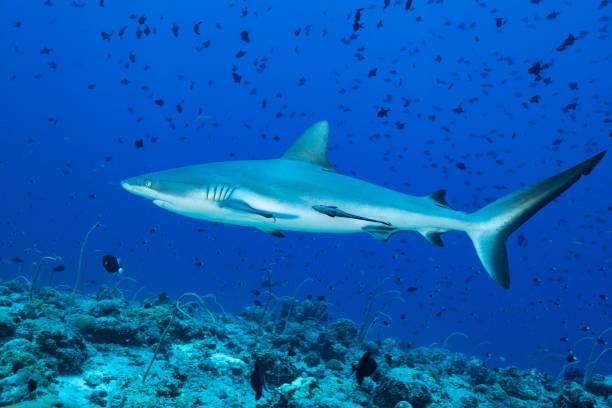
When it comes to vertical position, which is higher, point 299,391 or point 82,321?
point 299,391

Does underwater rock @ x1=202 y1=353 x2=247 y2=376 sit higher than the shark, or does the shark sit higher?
the shark

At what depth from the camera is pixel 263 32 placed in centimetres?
6794

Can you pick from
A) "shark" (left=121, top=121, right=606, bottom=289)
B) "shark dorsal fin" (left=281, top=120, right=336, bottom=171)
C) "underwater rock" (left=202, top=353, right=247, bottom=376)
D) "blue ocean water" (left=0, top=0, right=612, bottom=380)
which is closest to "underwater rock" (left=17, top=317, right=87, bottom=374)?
"underwater rock" (left=202, top=353, right=247, bottom=376)

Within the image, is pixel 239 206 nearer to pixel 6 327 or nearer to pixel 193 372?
pixel 193 372

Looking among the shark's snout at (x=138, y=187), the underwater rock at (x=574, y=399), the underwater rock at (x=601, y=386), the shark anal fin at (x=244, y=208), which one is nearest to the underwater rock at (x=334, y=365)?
the underwater rock at (x=574, y=399)

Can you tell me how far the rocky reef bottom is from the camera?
3746mm

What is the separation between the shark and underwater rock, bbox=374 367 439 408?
210 centimetres

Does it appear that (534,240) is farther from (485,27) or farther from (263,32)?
(263,32)

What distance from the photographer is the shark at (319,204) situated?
11.5ft

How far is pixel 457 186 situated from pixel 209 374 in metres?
103

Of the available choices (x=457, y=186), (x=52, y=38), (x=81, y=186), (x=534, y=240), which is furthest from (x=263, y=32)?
(x=534, y=240)

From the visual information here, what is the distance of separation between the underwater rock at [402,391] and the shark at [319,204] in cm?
210

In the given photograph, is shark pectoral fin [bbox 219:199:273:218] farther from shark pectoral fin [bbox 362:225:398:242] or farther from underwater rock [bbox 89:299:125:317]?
underwater rock [bbox 89:299:125:317]

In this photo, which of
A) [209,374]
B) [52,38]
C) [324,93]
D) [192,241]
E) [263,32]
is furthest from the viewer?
[192,241]
